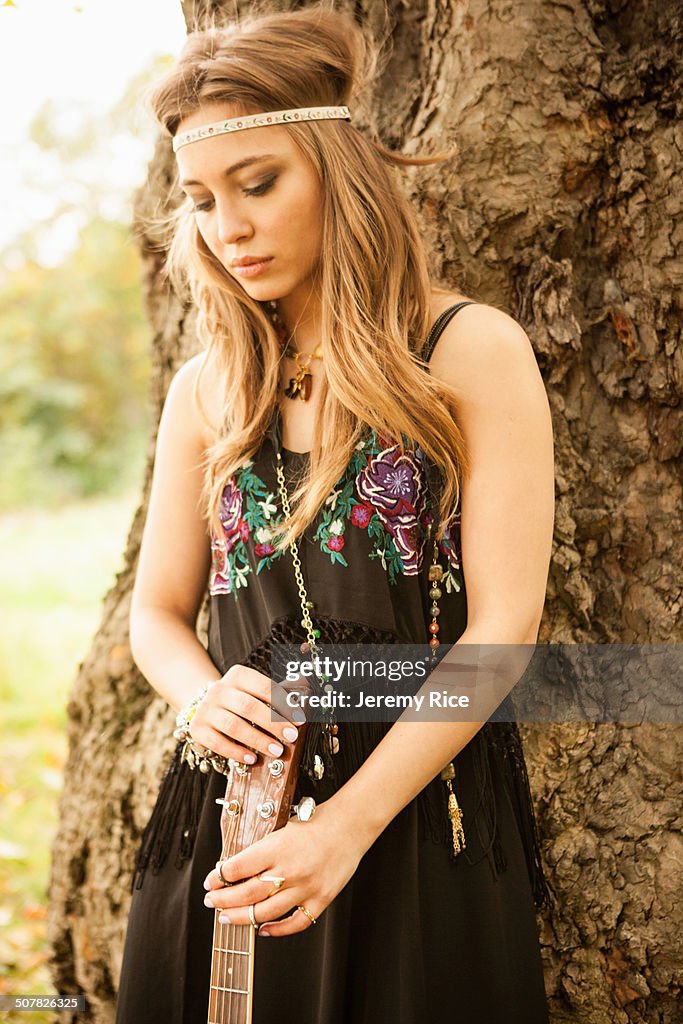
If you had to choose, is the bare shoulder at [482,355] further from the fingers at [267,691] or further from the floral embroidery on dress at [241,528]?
the fingers at [267,691]

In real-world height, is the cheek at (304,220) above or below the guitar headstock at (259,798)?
above

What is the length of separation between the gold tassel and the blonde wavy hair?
0.48 m

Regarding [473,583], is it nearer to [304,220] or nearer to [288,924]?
[288,924]

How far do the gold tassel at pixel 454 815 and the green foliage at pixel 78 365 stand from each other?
578 inches

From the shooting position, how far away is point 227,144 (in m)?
1.77

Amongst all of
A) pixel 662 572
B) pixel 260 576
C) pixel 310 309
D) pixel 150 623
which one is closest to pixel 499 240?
pixel 310 309

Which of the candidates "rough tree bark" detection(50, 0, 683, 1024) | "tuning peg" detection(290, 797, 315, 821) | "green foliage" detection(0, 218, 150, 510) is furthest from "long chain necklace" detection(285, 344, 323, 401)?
"green foliage" detection(0, 218, 150, 510)

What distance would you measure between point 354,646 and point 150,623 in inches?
19.8

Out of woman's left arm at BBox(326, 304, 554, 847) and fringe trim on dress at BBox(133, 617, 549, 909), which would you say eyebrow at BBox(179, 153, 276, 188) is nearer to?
woman's left arm at BBox(326, 304, 554, 847)

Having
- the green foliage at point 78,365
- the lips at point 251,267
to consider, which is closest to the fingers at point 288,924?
the lips at point 251,267

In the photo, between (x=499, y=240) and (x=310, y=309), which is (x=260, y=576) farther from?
(x=499, y=240)

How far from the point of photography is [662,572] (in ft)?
7.30

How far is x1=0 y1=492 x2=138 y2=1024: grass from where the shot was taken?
3.84 metres

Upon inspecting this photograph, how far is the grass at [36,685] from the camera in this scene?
384 centimetres
